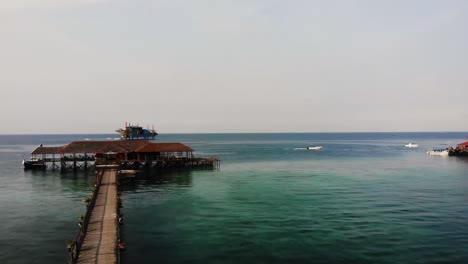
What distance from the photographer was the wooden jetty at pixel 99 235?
27.0 metres

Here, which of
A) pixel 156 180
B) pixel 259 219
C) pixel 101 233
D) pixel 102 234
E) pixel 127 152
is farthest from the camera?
pixel 127 152

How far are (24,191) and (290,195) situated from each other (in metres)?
40.3

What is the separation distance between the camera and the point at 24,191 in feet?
199

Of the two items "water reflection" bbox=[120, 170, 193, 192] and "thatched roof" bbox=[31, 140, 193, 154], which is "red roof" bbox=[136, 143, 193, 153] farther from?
"water reflection" bbox=[120, 170, 193, 192]

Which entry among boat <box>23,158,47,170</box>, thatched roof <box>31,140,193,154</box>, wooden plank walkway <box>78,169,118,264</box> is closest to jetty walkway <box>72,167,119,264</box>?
wooden plank walkway <box>78,169,118,264</box>

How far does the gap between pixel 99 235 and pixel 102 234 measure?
32cm

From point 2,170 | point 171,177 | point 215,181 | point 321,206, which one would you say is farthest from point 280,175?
point 2,170

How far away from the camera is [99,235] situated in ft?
105

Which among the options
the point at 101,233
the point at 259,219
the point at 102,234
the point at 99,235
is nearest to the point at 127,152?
the point at 259,219

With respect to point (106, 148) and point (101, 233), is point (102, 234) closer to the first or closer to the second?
point (101, 233)

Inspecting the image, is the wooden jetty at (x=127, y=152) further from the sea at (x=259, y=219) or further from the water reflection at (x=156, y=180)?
the sea at (x=259, y=219)

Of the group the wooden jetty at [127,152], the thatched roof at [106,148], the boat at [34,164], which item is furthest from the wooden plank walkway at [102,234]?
the boat at [34,164]

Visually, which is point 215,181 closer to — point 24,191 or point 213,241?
point 24,191

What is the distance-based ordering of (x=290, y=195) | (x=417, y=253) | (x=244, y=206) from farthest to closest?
(x=290, y=195)
(x=244, y=206)
(x=417, y=253)
